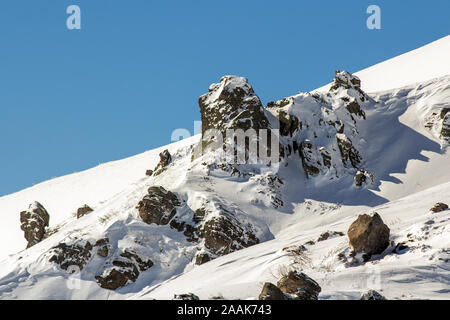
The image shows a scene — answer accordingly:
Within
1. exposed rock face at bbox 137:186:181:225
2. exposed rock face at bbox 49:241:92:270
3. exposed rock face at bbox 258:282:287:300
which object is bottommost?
exposed rock face at bbox 49:241:92:270

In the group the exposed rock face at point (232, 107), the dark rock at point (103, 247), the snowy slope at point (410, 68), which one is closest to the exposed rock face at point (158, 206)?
the dark rock at point (103, 247)

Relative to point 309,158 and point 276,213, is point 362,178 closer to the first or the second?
point 309,158

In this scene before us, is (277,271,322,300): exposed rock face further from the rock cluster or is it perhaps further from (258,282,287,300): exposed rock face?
(258,282,287,300): exposed rock face

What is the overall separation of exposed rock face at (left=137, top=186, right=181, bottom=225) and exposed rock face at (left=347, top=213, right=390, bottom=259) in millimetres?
13855

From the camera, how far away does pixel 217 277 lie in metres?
24.8

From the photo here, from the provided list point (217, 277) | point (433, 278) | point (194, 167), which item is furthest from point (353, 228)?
point (194, 167)

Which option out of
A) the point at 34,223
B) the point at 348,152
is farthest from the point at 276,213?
the point at 34,223

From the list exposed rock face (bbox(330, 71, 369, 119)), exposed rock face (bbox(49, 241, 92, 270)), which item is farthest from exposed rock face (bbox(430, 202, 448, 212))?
exposed rock face (bbox(330, 71, 369, 119))

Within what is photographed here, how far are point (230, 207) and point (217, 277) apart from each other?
976 centimetres

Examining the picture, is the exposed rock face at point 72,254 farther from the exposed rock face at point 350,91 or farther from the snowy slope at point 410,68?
the snowy slope at point 410,68

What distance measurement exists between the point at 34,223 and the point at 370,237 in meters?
27.0

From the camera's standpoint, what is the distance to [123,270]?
30.4 m

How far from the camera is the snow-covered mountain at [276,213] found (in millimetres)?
21609

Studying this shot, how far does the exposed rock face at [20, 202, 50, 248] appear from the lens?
41.6 metres
